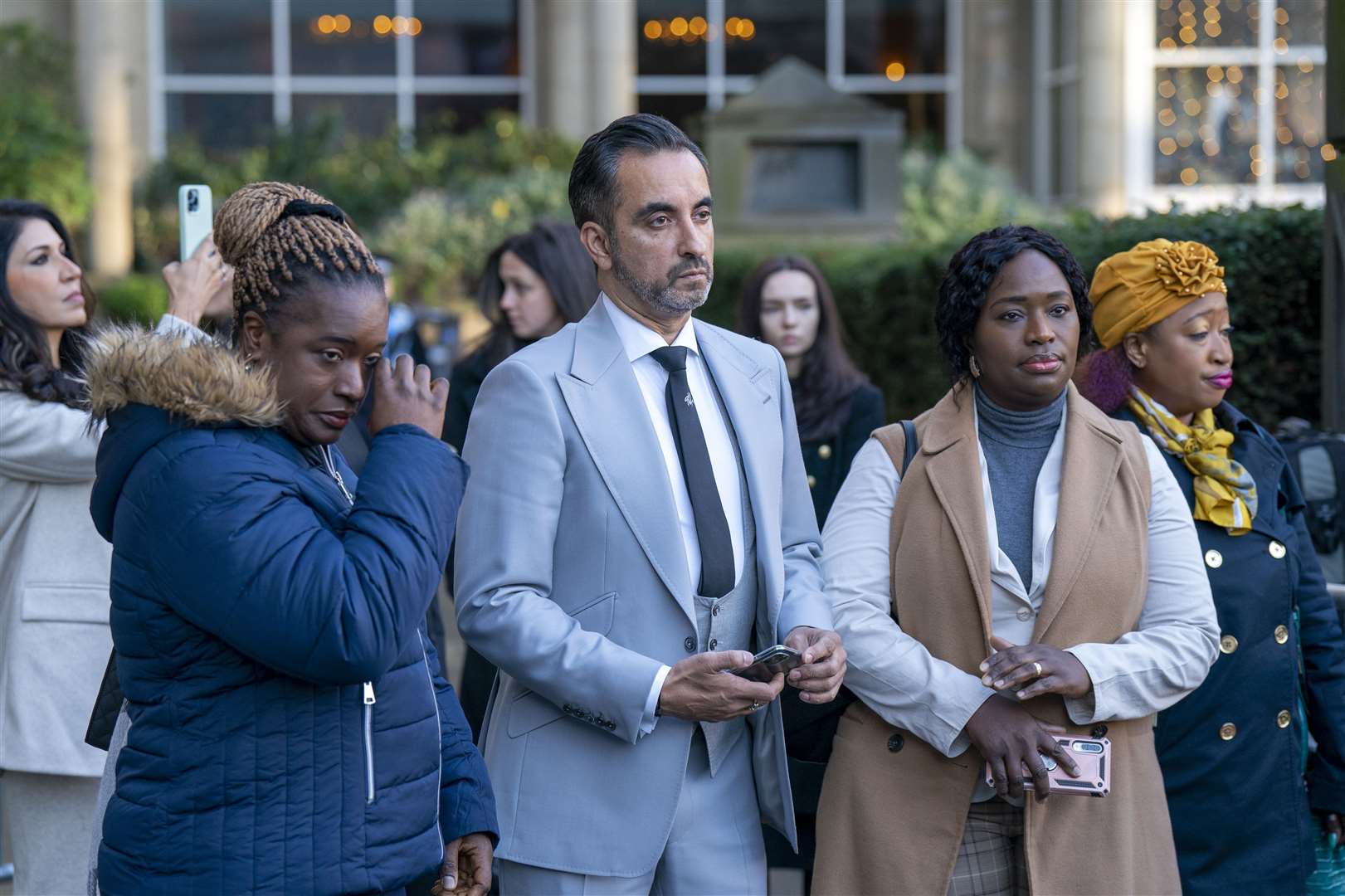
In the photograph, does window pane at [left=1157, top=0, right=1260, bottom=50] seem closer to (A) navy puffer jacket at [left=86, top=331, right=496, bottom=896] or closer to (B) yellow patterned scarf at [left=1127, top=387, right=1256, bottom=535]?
(B) yellow patterned scarf at [left=1127, top=387, right=1256, bottom=535]

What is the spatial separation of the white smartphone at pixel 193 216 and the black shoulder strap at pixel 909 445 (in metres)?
1.95

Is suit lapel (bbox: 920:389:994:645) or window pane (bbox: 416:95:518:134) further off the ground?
window pane (bbox: 416:95:518:134)

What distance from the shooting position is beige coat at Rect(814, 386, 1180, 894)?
325 cm

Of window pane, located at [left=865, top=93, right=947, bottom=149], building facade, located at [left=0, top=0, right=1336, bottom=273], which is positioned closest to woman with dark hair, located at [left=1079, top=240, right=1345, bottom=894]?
building facade, located at [left=0, top=0, right=1336, bottom=273]

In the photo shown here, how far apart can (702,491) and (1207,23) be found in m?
18.3

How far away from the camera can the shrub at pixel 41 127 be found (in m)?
19.5

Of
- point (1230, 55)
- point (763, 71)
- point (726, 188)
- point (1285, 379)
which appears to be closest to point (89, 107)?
point (763, 71)

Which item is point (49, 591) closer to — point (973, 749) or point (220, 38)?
point (973, 749)

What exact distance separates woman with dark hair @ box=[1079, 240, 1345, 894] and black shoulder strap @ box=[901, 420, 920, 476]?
2.05 feet

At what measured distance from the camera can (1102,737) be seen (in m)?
3.26

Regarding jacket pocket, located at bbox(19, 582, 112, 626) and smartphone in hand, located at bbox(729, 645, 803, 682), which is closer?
smartphone in hand, located at bbox(729, 645, 803, 682)

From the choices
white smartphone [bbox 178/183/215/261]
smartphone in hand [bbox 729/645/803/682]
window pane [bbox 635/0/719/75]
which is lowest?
smartphone in hand [bbox 729/645/803/682]

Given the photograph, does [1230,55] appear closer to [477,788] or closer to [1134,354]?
[1134,354]

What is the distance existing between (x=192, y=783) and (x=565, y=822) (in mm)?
813
